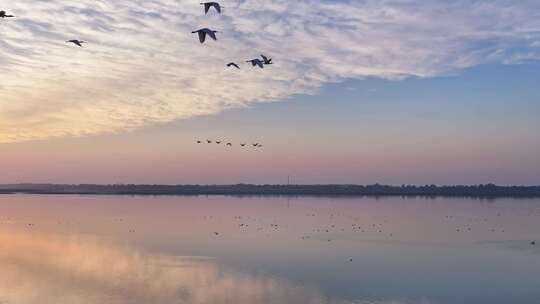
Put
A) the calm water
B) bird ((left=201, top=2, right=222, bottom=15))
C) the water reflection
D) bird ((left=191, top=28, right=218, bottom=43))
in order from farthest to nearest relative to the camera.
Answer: the calm water < the water reflection < bird ((left=191, top=28, right=218, bottom=43)) < bird ((left=201, top=2, right=222, bottom=15))

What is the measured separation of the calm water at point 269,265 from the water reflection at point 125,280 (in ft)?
0.14

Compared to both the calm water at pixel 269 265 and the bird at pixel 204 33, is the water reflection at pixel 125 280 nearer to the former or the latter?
the calm water at pixel 269 265

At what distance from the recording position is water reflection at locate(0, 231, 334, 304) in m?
19.3

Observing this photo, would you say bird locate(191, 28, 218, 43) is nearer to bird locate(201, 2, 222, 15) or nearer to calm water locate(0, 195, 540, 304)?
bird locate(201, 2, 222, 15)

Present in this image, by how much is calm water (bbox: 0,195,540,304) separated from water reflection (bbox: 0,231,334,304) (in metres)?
0.04

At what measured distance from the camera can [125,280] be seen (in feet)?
72.2

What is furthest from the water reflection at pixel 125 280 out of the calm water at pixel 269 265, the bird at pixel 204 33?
the bird at pixel 204 33

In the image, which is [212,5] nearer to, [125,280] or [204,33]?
[204,33]

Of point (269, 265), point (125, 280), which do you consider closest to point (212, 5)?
point (125, 280)

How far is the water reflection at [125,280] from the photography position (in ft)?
63.2

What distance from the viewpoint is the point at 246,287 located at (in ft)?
69.3

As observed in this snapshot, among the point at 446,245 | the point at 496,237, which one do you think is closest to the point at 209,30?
the point at 446,245

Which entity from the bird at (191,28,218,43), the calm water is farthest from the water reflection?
the bird at (191,28,218,43)

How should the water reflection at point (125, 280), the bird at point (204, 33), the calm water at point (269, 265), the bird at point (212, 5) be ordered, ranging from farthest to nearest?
the calm water at point (269, 265)
the water reflection at point (125, 280)
the bird at point (204, 33)
the bird at point (212, 5)
